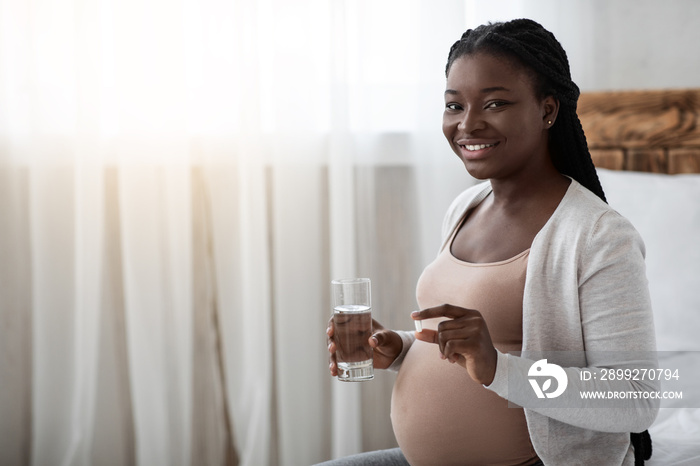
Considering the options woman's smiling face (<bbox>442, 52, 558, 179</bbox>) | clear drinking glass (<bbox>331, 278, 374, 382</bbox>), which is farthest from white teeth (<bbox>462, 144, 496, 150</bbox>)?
clear drinking glass (<bbox>331, 278, 374, 382</bbox>)

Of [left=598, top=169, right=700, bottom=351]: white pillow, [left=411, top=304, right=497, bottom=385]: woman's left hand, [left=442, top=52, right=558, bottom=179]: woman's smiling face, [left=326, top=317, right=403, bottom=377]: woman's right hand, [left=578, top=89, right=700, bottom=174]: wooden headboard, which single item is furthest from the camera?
[left=578, top=89, right=700, bottom=174]: wooden headboard

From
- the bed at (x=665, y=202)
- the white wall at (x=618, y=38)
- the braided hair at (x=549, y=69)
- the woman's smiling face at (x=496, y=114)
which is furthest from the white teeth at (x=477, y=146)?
the white wall at (x=618, y=38)

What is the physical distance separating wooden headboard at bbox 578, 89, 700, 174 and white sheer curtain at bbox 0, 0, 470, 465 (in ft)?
1.22

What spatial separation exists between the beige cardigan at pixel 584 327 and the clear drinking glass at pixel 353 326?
0.69ft

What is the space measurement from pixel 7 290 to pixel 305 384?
0.88 meters

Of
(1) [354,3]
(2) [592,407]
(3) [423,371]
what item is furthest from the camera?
(1) [354,3]

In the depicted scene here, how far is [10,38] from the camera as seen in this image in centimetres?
184

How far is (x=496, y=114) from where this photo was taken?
3.30ft

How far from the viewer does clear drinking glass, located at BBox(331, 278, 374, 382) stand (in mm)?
1017

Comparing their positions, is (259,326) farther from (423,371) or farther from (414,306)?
(423,371)

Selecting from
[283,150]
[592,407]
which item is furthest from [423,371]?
[283,150]

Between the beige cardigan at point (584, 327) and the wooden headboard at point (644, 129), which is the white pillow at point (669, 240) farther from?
the beige cardigan at point (584, 327)

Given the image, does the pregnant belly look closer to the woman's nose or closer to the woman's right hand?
the woman's right hand

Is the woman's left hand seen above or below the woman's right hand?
above
